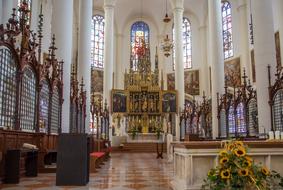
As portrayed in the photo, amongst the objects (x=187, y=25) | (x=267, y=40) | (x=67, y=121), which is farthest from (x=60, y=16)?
(x=187, y=25)

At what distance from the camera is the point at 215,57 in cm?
2194

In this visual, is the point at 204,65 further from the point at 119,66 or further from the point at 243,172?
the point at 243,172

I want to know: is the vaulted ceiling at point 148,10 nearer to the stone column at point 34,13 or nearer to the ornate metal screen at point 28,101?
the stone column at point 34,13

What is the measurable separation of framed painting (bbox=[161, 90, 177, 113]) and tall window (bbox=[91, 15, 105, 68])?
33.1 feet

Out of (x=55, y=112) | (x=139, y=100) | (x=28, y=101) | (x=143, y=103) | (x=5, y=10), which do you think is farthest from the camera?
(x=139, y=100)

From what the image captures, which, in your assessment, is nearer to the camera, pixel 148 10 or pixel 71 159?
pixel 71 159

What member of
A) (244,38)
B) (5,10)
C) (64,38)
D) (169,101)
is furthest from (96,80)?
(5,10)

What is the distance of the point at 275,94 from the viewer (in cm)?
1309

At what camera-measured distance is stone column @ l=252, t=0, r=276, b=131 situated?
1339 cm

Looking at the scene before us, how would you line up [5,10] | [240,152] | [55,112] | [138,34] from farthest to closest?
[138,34] → [5,10] → [55,112] → [240,152]

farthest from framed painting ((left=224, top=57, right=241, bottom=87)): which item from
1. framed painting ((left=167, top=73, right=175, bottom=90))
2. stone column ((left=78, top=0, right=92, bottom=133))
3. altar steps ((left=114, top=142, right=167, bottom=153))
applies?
stone column ((left=78, top=0, right=92, bottom=133))

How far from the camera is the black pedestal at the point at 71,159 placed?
6.95m

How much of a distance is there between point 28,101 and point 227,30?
2608 cm

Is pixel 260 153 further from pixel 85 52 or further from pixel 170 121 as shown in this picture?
pixel 170 121
